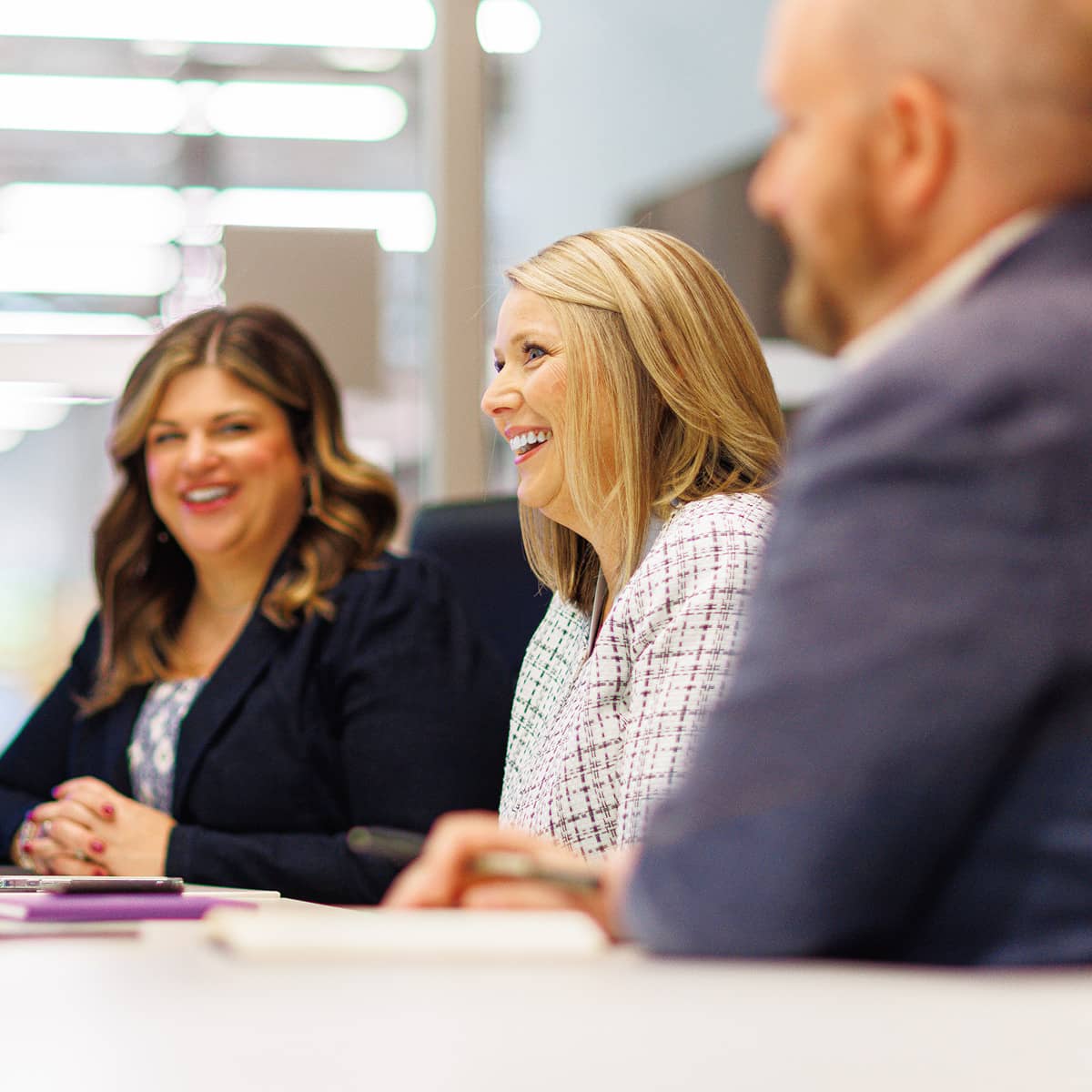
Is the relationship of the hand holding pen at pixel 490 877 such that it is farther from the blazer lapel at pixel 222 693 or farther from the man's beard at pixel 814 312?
the blazer lapel at pixel 222 693

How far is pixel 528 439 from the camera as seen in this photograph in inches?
70.9

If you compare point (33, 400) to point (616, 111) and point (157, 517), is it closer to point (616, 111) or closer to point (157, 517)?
point (157, 517)

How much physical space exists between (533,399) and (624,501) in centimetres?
18

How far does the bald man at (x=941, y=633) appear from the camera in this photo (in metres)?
0.66

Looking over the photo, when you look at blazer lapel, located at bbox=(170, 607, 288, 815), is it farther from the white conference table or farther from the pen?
the white conference table

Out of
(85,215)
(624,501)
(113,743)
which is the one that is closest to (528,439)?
(624,501)

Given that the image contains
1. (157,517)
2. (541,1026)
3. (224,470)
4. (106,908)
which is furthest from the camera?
(157,517)

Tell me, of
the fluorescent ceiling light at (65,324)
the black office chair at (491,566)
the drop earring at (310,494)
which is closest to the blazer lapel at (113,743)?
the drop earring at (310,494)

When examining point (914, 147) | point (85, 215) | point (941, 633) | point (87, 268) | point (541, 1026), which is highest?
point (85, 215)

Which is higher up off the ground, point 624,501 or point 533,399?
point 533,399

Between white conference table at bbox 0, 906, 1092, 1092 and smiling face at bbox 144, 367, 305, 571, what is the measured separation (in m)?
1.66

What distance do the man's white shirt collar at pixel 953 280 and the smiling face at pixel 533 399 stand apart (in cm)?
92

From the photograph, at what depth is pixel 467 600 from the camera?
7.51ft

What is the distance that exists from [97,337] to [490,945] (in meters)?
2.64
